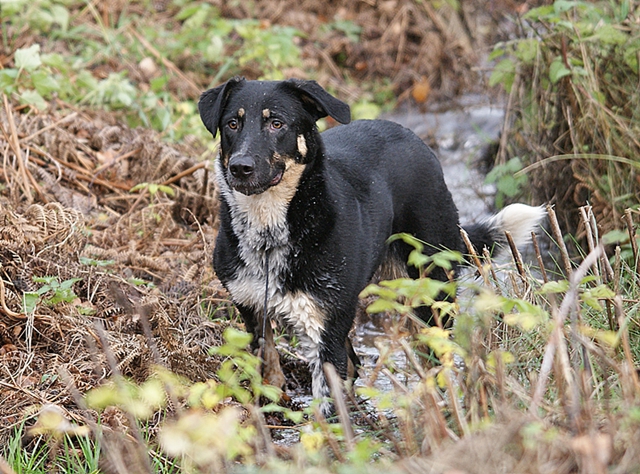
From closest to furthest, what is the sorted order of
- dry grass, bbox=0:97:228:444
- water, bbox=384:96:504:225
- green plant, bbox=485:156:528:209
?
dry grass, bbox=0:97:228:444
green plant, bbox=485:156:528:209
water, bbox=384:96:504:225

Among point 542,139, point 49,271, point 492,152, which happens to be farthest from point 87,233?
point 492,152

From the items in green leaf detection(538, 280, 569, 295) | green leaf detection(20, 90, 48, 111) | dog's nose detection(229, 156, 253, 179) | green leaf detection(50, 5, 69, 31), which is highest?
green leaf detection(50, 5, 69, 31)

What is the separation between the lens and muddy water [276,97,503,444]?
606cm

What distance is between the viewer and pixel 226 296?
5.51 meters

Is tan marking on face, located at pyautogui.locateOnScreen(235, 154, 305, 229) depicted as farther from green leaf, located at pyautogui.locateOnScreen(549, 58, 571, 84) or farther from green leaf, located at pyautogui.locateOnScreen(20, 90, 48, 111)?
green leaf, located at pyautogui.locateOnScreen(20, 90, 48, 111)

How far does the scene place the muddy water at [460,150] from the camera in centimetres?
→ 606

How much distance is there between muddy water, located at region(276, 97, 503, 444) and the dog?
1252 millimetres

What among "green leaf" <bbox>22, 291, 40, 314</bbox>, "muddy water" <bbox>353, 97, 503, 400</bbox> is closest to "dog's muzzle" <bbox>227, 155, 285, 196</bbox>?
"green leaf" <bbox>22, 291, 40, 314</bbox>

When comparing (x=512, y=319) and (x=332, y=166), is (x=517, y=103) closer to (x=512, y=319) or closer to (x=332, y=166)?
(x=332, y=166)

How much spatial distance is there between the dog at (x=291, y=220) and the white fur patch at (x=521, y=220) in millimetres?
921

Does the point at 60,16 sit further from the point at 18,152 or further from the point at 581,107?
the point at 581,107

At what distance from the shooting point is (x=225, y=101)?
447 cm

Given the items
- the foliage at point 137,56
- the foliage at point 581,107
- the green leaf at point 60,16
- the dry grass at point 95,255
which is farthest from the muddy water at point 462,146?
the green leaf at point 60,16

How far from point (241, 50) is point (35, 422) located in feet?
20.1
